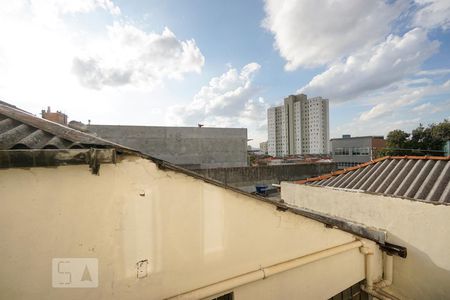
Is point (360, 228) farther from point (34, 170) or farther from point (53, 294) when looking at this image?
point (34, 170)

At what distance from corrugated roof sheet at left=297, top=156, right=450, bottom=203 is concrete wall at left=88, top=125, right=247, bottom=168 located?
1739 cm

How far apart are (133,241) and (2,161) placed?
1.31 metres

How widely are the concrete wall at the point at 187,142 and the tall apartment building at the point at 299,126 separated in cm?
6562

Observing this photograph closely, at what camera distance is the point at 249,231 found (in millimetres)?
3035

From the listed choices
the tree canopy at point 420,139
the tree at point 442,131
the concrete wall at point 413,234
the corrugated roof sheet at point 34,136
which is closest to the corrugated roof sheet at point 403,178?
the concrete wall at point 413,234

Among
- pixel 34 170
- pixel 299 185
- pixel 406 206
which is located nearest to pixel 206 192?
pixel 34 170

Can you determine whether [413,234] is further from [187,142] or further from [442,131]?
[442,131]

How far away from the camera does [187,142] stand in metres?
24.1

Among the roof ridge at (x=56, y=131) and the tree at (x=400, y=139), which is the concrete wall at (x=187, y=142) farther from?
the roof ridge at (x=56, y=131)

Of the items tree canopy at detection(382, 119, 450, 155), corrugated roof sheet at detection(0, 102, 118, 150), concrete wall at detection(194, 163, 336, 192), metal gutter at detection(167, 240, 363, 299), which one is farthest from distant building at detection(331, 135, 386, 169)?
corrugated roof sheet at detection(0, 102, 118, 150)

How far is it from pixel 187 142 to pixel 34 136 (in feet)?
72.7

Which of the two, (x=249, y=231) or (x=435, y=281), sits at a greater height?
(x=249, y=231)

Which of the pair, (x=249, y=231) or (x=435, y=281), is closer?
(x=249, y=231)

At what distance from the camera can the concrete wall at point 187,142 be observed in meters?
21.8
